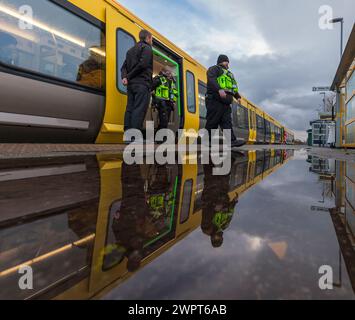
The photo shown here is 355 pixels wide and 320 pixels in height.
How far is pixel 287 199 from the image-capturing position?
1149 mm

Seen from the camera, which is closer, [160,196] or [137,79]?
[160,196]

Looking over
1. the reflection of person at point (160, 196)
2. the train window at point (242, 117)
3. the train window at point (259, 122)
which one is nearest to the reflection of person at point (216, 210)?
the reflection of person at point (160, 196)

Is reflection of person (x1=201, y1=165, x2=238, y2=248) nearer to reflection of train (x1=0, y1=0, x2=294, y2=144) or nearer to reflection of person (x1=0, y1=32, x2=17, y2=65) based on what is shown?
reflection of train (x1=0, y1=0, x2=294, y2=144)

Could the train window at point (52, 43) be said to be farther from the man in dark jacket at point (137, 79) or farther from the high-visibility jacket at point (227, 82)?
the high-visibility jacket at point (227, 82)

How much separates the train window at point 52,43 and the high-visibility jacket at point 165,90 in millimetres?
1884

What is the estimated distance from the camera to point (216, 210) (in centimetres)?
94


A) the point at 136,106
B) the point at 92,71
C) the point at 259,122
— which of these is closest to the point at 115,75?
the point at 92,71

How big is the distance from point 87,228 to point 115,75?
12.7 ft

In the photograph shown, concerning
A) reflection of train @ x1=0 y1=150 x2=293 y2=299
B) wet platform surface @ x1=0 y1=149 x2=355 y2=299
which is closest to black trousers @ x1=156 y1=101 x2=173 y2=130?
reflection of train @ x1=0 y1=150 x2=293 y2=299

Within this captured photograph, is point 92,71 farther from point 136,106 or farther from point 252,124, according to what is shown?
point 252,124

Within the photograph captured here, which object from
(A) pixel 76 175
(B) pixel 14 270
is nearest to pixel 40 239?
(B) pixel 14 270

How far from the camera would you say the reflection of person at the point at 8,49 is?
9.52ft

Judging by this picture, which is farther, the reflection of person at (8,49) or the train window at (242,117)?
the train window at (242,117)
